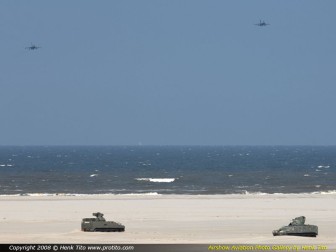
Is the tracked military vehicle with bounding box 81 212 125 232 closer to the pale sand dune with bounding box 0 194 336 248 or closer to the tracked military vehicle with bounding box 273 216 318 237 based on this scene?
the pale sand dune with bounding box 0 194 336 248

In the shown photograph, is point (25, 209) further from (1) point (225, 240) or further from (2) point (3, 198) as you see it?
(1) point (225, 240)

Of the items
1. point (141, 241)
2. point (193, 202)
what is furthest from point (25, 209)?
point (141, 241)

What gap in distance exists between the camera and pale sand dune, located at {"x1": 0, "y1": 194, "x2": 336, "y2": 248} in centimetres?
4462

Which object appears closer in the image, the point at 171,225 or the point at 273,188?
the point at 171,225

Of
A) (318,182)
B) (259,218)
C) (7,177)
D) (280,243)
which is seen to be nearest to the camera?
(280,243)

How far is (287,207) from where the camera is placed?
6731cm

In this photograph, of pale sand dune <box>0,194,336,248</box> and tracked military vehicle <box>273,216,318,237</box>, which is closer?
pale sand dune <box>0,194,336,248</box>

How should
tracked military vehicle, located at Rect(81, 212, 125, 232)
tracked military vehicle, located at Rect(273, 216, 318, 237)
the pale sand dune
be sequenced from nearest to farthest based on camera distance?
the pale sand dune < tracked military vehicle, located at Rect(273, 216, 318, 237) < tracked military vehicle, located at Rect(81, 212, 125, 232)

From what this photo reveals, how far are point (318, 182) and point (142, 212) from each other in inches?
2227

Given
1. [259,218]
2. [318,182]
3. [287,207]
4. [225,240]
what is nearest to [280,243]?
[225,240]

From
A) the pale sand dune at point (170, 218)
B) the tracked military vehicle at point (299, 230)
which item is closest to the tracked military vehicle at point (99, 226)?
the pale sand dune at point (170, 218)

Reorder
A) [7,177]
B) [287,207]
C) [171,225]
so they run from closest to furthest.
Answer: [171,225]
[287,207]
[7,177]

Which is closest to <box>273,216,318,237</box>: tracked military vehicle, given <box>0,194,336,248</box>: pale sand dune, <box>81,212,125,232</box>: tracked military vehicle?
<box>0,194,336,248</box>: pale sand dune

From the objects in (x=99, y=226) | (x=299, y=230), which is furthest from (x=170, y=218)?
(x=299, y=230)
